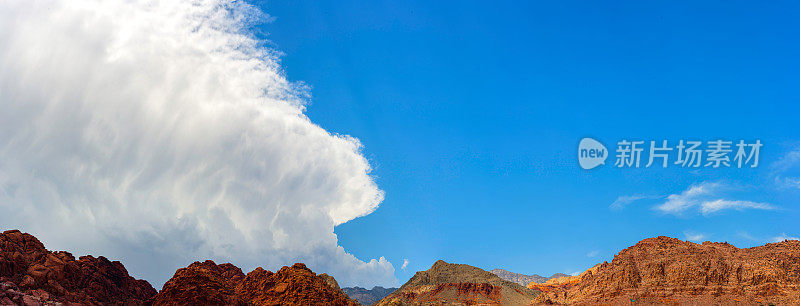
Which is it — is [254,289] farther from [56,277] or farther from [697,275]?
[697,275]

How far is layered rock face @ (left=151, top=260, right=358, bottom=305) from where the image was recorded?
6781 cm

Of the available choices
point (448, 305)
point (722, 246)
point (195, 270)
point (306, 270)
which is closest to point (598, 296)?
point (722, 246)

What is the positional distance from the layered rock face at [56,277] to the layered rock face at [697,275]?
402 ft

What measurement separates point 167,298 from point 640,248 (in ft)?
453

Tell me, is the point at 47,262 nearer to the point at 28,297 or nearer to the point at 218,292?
the point at 28,297

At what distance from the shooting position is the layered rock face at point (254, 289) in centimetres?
6781

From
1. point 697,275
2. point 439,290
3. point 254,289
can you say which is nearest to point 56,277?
point 254,289

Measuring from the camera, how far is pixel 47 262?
63125mm

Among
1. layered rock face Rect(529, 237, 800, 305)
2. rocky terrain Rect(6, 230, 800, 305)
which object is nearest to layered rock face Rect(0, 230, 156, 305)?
rocky terrain Rect(6, 230, 800, 305)

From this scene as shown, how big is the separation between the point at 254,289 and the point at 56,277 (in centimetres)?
3085

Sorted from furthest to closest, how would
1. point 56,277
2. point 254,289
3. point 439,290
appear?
point 439,290 → point 254,289 → point 56,277

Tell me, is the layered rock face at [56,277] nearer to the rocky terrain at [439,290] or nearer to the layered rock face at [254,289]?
the rocky terrain at [439,290]

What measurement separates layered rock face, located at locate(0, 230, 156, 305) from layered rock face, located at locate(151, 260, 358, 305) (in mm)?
9386

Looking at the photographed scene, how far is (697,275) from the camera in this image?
125 metres
